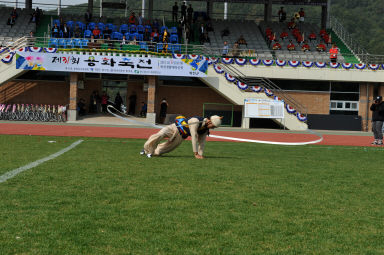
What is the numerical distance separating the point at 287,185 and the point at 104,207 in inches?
153

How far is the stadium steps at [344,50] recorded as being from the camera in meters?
40.5

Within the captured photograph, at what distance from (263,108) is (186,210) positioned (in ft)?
92.8

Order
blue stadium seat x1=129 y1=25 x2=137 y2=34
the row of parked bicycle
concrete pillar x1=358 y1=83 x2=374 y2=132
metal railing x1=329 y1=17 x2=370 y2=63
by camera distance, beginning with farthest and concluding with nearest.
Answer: metal railing x1=329 y1=17 x2=370 y2=63 < blue stadium seat x1=129 y1=25 x2=137 y2=34 < concrete pillar x1=358 y1=83 x2=374 y2=132 < the row of parked bicycle

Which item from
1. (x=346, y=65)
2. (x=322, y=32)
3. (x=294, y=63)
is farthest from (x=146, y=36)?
(x=322, y=32)

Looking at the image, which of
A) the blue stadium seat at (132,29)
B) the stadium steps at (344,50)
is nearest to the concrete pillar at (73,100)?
the blue stadium seat at (132,29)

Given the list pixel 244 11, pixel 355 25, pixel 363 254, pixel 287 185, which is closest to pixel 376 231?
pixel 363 254

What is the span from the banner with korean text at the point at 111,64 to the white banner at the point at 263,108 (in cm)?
372

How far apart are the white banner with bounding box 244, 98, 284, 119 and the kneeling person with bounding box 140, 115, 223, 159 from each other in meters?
21.0

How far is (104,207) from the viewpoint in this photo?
689 cm

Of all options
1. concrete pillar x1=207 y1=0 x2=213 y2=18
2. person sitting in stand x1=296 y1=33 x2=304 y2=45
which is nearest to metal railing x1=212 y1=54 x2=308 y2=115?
person sitting in stand x1=296 y1=33 x2=304 y2=45

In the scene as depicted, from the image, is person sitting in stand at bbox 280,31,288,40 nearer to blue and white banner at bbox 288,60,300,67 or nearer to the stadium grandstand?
the stadium grandstand

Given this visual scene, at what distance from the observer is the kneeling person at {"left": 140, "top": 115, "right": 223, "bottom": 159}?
42.1ft

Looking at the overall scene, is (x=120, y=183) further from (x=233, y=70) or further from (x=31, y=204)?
(x=233, y=70)

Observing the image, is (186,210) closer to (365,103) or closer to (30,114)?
(30,114)
